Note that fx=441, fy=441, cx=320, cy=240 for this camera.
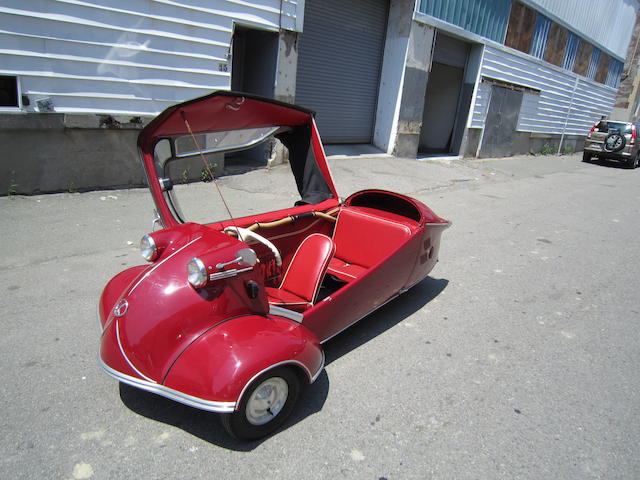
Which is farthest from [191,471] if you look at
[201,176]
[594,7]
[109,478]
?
[594,7]

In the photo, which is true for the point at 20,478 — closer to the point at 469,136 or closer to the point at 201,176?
the point at 201,176

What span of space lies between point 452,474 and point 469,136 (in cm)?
1382

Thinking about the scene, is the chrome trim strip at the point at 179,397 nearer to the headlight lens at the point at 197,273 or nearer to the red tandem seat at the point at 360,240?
the headlight lens at the point at 197,273

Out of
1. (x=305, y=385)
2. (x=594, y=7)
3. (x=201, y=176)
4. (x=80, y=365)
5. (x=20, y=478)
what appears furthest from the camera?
(x=594, y=7)

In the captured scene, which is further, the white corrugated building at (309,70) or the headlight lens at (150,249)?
the white corrugated building at (309,70)

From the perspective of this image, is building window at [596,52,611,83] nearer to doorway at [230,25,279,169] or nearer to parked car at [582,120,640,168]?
parked car at [582,120,640,168]

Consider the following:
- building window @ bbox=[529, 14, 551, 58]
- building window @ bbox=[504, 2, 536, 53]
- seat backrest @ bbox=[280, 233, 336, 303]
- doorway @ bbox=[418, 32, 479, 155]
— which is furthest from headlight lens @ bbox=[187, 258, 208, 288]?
building window @ bbox=[529, 14, 551, 58]

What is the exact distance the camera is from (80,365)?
9.75ft

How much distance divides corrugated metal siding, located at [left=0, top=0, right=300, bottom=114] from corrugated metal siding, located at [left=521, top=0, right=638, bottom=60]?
12.1 m

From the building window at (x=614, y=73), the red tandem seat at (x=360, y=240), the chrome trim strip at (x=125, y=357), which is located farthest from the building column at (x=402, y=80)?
the building window at (x=614, y=73)

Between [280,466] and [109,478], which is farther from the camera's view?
[280,466]

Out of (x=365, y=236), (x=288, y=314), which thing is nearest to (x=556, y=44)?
(x=365, y=236)

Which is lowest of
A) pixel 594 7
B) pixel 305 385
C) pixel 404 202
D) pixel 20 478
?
pixel 20 478

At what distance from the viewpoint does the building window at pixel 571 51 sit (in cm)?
1858
